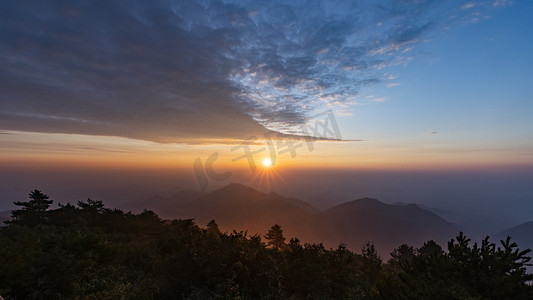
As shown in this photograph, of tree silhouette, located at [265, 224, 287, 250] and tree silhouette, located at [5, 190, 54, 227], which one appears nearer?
tree silhouette, located at [5, 190, 54, 227]

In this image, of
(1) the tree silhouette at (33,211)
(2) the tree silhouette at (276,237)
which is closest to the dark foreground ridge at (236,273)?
(2) the tree silhouette at (276,237)

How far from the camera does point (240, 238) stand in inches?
614

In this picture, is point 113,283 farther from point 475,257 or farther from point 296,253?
point 475,257

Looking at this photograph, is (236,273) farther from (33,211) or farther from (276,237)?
(33,211)

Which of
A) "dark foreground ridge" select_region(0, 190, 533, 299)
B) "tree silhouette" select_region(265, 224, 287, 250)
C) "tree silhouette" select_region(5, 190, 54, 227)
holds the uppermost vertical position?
"dark foreground ridge" select_region(0, 190, 533, 299)

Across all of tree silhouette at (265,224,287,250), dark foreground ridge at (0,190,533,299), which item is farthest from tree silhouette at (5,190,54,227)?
tree silhouette at (265,224,287,250)

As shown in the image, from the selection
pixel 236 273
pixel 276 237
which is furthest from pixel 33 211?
pixel 236 273

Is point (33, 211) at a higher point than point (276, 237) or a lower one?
higher

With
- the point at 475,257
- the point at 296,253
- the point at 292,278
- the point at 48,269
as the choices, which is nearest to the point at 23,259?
the point at 48,269

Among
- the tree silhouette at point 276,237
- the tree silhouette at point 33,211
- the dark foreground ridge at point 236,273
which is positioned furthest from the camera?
the tree silhouette at point 276,237

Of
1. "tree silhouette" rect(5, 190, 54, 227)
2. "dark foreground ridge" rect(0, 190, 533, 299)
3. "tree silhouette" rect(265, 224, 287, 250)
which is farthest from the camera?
"tree silhouette" rect(265, 224, 287, 250)

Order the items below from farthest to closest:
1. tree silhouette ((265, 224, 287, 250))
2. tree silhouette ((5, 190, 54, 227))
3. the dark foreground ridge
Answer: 1. tree silhouette ((265, 224, 287, 250))
2. tree silhouette ((5, 190, 54, 227))
3. the dark foreground ridge

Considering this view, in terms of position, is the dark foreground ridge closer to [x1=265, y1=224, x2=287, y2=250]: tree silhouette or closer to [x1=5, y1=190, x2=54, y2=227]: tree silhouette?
[x1=265, y1=224, x2=287, y2=250]: tree silhouette

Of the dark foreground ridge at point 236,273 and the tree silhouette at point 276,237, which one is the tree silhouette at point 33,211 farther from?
the tree silhouette at point 276,237
